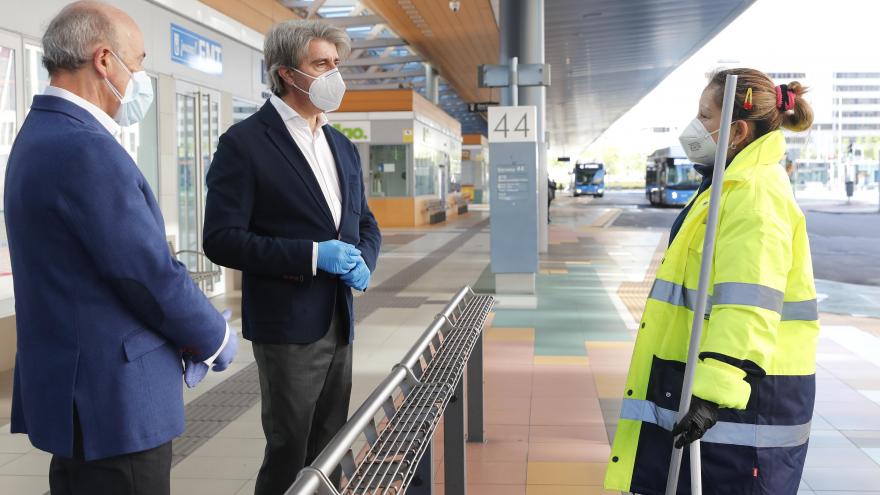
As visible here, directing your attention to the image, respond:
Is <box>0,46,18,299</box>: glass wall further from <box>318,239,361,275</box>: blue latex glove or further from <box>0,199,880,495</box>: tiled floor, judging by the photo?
<box>318,239,361,275</box>: blue latex glove

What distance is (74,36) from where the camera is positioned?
6.50ft

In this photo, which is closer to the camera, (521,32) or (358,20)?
(521,32)

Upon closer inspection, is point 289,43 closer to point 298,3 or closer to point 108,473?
point 108,473

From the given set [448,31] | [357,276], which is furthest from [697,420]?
[448,31]

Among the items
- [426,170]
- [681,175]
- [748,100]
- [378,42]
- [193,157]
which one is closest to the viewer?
[748,100]

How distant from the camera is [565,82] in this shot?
125ft

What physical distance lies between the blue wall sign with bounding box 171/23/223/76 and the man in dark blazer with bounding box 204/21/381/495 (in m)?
7.18

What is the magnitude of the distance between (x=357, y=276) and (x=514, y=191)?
26.6ft

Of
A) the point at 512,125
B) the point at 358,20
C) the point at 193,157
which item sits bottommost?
the point at 193,157

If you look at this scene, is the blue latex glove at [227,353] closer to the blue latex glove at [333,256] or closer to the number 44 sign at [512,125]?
the blue latex glove at [333,256]

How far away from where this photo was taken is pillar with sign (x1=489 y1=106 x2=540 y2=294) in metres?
10.6

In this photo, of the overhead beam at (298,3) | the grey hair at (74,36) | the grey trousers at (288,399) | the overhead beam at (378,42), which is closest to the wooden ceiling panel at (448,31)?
the overhead beam at (378,42)

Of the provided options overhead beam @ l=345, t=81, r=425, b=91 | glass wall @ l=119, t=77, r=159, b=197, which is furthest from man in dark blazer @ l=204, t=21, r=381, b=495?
overhead beam @ l=345, t=81, r=425, b=91

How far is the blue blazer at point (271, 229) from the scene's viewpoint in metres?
2.59
